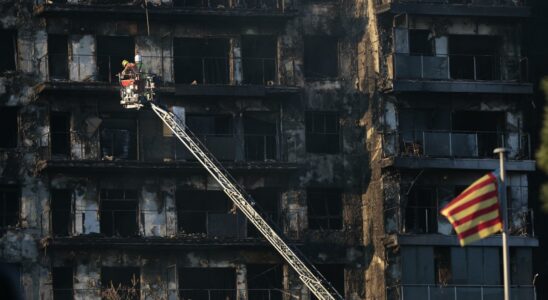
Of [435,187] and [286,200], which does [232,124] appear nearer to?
[286,200]

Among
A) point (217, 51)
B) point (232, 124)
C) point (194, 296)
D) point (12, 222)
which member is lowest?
point (194, 296)

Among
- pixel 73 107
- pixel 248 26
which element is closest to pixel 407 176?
pixel 248 26

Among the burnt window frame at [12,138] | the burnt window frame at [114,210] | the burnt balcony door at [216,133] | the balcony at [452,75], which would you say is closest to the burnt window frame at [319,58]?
the balcony at [452,75]

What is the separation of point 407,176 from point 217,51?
10.4 meters

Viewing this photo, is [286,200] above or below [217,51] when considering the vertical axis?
below

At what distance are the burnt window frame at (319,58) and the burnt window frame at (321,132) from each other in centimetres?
177

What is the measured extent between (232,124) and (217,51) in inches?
136

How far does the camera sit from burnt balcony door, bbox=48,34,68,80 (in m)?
52.6

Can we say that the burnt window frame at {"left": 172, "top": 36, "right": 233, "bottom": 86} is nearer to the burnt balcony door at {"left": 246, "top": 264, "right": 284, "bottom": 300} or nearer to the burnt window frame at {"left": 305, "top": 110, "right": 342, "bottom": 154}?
the burnt window frame at {"left": 305, "top": 110, "right": 342, "bottom": 154}

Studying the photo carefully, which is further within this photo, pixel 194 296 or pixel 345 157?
pixel 345 157

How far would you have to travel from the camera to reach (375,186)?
174 feet

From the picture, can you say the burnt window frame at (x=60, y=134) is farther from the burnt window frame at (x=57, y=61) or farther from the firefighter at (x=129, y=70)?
the firefighter at (x=129, y=70)

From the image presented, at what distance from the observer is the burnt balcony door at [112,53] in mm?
52562

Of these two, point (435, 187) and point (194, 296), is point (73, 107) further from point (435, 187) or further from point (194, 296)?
point (435, 187)
